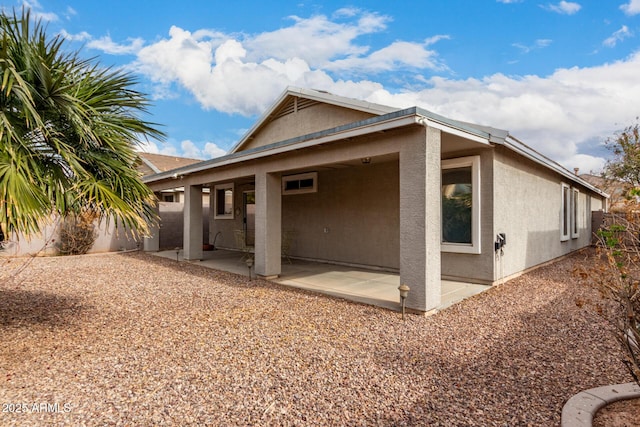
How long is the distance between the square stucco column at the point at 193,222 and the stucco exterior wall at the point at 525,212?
9.33m

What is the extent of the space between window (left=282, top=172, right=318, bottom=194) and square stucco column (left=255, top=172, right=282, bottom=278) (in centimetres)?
288

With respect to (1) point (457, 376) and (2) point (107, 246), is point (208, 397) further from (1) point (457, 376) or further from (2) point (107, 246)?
(2) point (107, 246)

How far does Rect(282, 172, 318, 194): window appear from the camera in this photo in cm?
1165

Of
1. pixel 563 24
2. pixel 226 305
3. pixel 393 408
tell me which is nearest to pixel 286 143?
pixel 226 305

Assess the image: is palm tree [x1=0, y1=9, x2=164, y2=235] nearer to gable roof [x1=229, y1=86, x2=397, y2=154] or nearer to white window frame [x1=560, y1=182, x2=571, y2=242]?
gable roof [x1=229, y1=86, x2=397, y2=154]

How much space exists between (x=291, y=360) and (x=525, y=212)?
26.0 feet

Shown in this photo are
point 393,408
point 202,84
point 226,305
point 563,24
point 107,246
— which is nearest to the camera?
point 393,408

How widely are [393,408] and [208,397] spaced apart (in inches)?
67.4

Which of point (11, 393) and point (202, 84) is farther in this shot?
point (202, 84)

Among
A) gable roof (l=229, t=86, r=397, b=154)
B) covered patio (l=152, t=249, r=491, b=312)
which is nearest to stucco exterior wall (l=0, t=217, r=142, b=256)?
covered patio (l=152, t=249, r=491, b=312)

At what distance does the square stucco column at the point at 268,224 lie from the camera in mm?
8711

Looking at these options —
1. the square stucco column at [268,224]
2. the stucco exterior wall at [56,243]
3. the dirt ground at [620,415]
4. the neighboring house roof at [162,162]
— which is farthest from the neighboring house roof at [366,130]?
the neighboring house roof at [162,162]

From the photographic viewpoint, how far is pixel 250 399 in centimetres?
317

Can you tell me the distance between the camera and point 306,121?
1154cm
